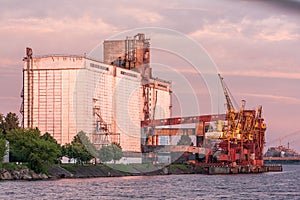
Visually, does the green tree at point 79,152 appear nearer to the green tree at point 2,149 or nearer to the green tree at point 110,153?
the green tree at point 110,153

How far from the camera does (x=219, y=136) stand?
151250mm

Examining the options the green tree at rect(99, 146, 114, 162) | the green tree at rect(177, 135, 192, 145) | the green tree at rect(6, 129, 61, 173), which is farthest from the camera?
the green tree at rect(177, 135, 192, 145)

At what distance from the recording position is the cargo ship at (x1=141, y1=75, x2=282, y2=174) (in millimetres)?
149750

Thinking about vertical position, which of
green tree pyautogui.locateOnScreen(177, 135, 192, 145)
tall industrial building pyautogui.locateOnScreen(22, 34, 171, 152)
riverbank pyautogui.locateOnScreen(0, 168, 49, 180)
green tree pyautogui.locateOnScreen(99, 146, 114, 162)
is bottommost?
riverbank pyautogui.locateOnScreen(0, 168, 49, 180)

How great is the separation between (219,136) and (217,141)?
188 inches

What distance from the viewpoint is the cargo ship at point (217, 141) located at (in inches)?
5896

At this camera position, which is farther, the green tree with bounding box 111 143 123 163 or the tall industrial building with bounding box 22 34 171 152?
the tall industrial building with bounding box 22 34 171 152

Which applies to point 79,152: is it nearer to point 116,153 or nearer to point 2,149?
point 116,153

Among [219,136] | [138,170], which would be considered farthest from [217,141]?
[138,170]

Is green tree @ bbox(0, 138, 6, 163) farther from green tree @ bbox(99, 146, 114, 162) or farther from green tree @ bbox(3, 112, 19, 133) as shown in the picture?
green tree @ bbox(99, 146, 114, 162)

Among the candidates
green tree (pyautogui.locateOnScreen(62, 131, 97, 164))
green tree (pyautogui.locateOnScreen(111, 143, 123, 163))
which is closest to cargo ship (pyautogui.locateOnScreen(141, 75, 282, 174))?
green tree (pyautogui.locateOnScreen(111, 143, 123, 163))

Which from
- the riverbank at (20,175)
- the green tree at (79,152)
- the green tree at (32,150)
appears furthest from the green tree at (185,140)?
the riverbank at (20,175)

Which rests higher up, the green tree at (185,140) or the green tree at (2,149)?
the green tree at (185,140)

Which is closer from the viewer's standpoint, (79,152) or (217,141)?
(79,152)
